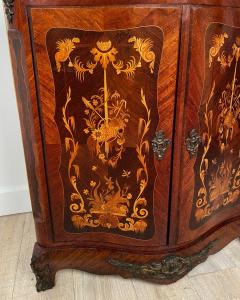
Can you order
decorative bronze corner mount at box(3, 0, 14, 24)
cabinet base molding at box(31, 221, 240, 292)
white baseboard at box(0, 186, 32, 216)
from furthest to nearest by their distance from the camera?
white baseboard at box(0, 186, 32, 216)
cabinet base molding at box(31, 221, 240, 292)
decorative bronze corner mount at box(3, 0, 14, 24)

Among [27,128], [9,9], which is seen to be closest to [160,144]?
[27,128]

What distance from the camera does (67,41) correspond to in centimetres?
83

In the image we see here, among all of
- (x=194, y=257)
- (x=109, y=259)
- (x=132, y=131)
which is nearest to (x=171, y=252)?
(x=194, y=257)

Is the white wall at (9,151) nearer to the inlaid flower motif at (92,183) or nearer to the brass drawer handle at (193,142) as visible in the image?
the inlaid flower motif at (92,183)

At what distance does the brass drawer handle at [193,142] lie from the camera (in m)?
0.95

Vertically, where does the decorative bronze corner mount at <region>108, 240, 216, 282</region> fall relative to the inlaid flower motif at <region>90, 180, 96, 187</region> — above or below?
below

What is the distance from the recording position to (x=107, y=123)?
0.94 meters

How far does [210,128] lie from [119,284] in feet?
2.37

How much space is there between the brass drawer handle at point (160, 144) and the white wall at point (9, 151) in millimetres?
855

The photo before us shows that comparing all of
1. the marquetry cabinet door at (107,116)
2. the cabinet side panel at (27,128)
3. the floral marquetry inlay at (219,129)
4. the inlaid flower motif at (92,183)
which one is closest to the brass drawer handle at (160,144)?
the marquetry cabinet door at (107,116)

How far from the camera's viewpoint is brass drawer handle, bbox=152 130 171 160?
93cm

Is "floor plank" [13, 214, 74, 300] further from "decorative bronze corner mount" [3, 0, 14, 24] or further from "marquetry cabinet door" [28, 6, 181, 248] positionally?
"decorative bronze corner mount" [3, 0, 14, 24]

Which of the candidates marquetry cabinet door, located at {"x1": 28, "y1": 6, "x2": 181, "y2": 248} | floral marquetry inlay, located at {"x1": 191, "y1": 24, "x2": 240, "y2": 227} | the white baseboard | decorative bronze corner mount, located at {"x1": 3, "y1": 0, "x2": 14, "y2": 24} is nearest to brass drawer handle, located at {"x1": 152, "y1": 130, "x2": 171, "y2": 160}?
marquetry cabinet door, located at {"x1": 28, "y1": 6, "x2": 181, "y2": 248}

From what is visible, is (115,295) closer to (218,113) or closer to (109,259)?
(109,259)
